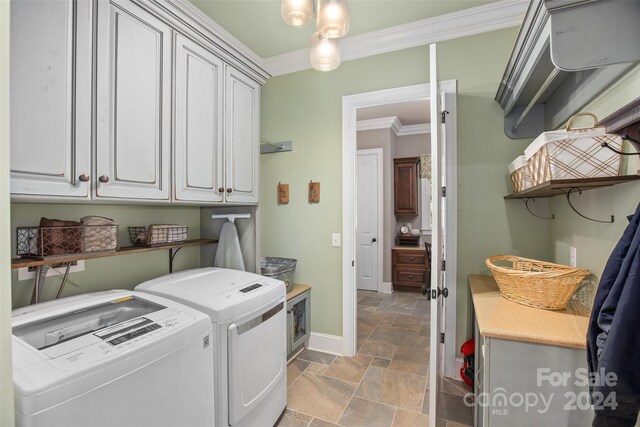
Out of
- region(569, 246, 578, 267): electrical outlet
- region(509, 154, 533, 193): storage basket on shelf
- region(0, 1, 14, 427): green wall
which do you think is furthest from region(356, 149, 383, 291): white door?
region(0, 1, 14, 427): green wall

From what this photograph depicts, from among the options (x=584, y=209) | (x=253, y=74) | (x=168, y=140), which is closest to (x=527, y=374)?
(x=584, y=209)

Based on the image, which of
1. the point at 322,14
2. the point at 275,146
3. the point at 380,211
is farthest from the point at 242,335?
the point at 380,211

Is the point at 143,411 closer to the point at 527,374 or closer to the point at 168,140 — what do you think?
the point at 168,140

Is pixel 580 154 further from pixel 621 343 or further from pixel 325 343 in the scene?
pixel 325 343

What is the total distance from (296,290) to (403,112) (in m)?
3.12

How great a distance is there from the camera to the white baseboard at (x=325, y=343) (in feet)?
8.92

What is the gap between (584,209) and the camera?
5.02 feet

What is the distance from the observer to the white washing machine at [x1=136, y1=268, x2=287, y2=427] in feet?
4.65

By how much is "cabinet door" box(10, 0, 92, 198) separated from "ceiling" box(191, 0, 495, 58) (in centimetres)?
128

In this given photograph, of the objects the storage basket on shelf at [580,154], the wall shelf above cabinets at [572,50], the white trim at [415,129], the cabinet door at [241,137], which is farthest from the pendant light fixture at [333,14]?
the white trim at [415,129]

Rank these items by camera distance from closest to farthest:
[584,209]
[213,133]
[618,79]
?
[618,79], [584,209], [213,133]

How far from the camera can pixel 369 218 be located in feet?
15.6

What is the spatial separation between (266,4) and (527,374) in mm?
2706

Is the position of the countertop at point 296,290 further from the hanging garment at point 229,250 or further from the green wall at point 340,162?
the hanging garment at point 229,250
